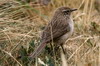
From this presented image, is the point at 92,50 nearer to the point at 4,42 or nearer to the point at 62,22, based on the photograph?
the point at 62,22

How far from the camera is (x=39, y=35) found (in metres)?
8.12

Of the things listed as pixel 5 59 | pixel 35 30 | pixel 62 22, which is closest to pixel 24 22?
pixel 35 30

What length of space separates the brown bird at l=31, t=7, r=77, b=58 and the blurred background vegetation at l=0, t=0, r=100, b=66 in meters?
0.20

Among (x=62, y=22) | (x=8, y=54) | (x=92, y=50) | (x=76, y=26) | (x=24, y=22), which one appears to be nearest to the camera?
(x=8, y=54)

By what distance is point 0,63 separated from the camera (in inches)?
275

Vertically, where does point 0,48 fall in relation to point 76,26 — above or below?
above

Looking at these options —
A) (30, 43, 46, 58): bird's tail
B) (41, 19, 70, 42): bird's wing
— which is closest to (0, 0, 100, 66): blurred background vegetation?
(30, 43, 46, 58): bird's tail

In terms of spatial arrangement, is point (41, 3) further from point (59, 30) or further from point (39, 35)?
point (59, 30)

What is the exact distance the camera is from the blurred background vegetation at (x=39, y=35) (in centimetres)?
707

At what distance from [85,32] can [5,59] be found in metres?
2.43

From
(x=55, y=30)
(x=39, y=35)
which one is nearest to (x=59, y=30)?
(x=55, y=30)

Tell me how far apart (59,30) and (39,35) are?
62 centimetres

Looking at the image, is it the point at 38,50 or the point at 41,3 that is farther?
the point at 41,3

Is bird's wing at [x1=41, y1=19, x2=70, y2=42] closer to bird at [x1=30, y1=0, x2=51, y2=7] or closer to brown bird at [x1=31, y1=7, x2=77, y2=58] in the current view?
brown bird at [x1=31, y1=7, x2=77, y2=58]
